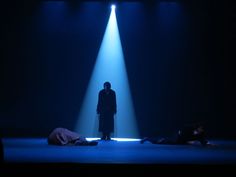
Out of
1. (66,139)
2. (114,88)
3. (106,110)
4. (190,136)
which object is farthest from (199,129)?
(114,88)

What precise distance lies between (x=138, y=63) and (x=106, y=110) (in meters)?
1.61

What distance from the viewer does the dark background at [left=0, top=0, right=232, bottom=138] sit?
11.4 metres

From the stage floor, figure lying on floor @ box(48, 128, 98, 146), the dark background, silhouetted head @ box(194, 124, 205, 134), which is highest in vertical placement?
the dark background

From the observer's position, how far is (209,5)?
11.4 metres

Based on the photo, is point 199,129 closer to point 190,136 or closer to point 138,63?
point 190,136

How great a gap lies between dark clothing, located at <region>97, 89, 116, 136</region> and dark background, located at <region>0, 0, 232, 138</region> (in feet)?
3.29

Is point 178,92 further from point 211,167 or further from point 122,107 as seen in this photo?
point 211,167

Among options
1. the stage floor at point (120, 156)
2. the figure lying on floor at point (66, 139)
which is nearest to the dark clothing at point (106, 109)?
the figure lying on floor at point (66, 139)

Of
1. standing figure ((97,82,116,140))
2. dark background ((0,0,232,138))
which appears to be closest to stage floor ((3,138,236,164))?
standing figure ((97,82,116,140))

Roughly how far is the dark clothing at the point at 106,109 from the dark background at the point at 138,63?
3.29 feet

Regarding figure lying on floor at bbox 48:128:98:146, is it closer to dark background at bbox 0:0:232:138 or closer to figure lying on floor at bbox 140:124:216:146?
figure lying on floor at bbox 140:124:216:146

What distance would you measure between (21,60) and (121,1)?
2931 mm

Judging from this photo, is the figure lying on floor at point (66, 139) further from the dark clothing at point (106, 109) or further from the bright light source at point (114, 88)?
the bright light source at point (114, 88)

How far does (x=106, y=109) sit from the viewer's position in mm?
10672
